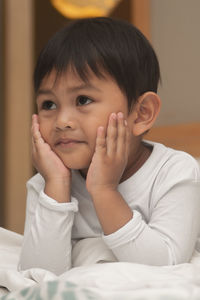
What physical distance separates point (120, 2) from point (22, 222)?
133 cm

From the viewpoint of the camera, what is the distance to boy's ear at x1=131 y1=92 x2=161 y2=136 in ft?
3.34

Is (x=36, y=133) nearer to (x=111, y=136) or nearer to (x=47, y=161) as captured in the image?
(x=47, y=161)

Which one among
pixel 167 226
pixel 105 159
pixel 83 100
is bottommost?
pixel 167 226

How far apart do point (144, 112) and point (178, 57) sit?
130 centimetres

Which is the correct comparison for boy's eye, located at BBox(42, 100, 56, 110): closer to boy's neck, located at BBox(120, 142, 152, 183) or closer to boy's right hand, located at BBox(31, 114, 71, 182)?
boy's right hand, located at BBox(31, 114, 71, 182)

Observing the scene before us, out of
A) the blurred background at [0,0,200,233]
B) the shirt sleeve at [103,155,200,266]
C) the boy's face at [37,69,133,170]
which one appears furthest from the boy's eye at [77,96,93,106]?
the blurred background at [0,0,200,233]

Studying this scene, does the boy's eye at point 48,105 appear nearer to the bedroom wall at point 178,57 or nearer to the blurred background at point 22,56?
the bedroom wall at point 178,57

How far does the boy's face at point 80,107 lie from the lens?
0.93m

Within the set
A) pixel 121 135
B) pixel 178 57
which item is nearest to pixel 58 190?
pixel 121 135

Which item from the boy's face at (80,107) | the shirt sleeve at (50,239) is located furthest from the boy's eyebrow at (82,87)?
the shirt sleeve at (50,239)

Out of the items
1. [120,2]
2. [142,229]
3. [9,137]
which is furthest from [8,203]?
[142,229]

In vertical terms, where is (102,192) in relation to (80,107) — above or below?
below

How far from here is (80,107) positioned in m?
0.94

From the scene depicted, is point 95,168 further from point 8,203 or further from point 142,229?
point 8,203
